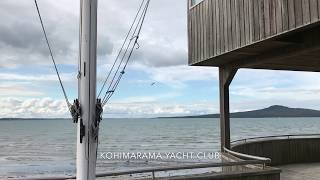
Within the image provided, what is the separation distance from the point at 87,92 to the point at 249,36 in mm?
6597

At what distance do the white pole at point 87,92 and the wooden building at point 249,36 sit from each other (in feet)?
17.0

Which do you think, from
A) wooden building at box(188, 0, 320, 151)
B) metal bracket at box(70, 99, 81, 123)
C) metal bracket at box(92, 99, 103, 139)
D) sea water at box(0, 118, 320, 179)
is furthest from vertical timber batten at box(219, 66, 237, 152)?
sea water at box(0, 118, 320, 179)

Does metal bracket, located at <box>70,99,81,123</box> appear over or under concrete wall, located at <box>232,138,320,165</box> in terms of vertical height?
over

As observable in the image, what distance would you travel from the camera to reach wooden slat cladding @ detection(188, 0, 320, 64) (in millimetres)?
9383

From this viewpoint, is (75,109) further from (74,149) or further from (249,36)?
(74,149)

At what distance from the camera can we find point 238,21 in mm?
11586

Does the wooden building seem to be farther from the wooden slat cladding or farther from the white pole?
the white pole

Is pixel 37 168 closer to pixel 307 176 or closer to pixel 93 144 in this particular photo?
pixel 307 176

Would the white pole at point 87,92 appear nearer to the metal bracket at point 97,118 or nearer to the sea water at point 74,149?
the metal bracket at point 97,118

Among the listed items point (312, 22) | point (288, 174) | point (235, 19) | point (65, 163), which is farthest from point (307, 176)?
point (65, 163)

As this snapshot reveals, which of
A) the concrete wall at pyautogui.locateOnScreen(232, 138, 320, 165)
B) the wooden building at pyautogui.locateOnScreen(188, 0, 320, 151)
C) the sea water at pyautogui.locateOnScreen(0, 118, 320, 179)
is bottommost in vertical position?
the sea water at pyautogui.locateOnScreen(0, 118, 320, 179)

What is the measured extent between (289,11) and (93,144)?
19.7 feet

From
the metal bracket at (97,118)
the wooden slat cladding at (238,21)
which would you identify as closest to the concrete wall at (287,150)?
the wooden slat cladding at (238,21)

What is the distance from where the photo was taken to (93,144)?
538 centimetres
